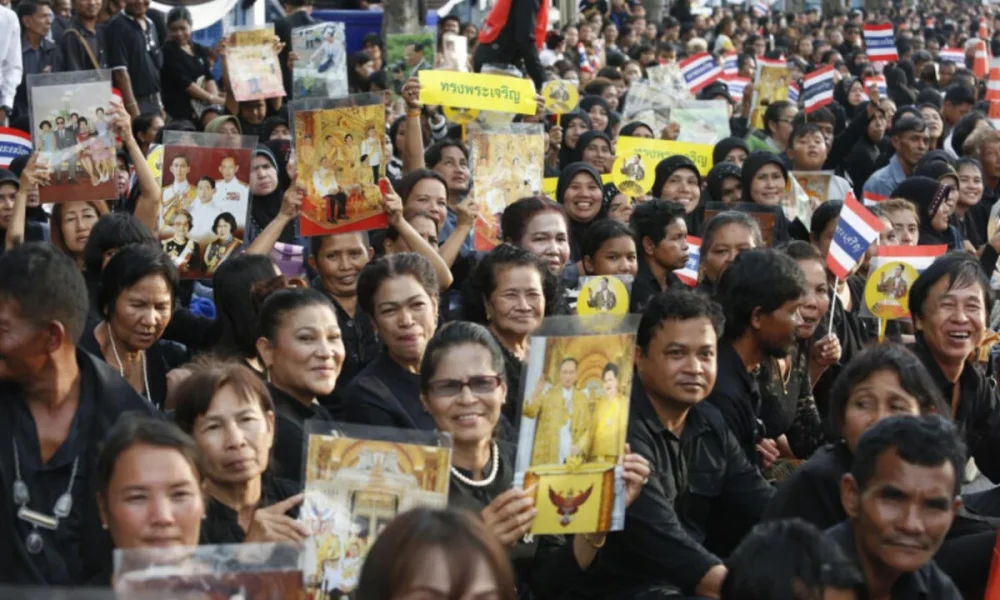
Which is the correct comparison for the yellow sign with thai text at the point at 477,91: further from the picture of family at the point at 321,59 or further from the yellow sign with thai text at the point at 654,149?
the picture of family at the point at 321,59

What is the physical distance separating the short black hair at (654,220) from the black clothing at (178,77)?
239 inches

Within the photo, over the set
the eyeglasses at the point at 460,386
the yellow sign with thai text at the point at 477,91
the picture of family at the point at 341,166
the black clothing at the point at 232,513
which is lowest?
the black clothing at the point at 232,513

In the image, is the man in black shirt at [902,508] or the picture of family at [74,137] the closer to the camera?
the man in black shirt at [902,508]

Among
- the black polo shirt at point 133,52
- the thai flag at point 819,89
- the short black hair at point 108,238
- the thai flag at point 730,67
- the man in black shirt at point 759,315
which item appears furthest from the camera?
the thai flag at point 730,67

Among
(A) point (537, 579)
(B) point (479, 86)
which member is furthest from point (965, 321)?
(B) point (479, 86)

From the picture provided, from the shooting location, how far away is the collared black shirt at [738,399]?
546 centimetres

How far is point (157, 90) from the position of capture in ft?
41.4

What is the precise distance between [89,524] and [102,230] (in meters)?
2.59

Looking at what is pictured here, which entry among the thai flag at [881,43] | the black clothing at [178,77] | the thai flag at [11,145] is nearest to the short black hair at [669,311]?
the thai flag at [11,145]

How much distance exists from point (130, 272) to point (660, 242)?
305 centimetres

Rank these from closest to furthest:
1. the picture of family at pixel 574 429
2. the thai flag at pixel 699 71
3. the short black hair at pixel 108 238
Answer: the picture of family at pixel 574 429 < the short black hair at pixel 108 238 < the thai flag at pixel 699 71

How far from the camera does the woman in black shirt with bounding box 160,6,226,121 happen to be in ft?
42.9

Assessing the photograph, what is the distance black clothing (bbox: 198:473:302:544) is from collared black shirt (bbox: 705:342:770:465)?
1639mm

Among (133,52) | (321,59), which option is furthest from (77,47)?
(321,59)
